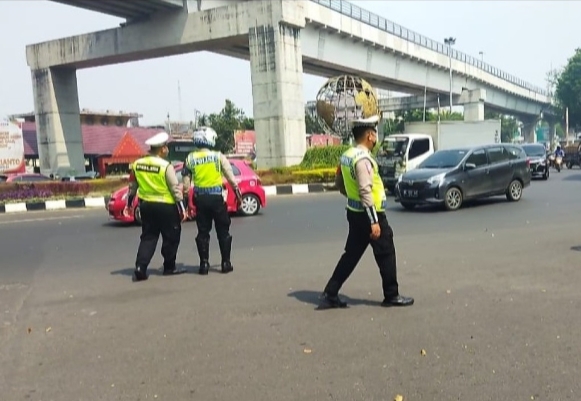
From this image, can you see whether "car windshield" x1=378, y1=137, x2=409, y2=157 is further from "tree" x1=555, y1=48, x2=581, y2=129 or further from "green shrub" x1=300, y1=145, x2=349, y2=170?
"tree" x1=555, y1=48, x2=581, y2=129

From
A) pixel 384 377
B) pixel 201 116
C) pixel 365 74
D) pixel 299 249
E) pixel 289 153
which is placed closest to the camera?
pixel 384 377

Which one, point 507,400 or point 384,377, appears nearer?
point 507,400

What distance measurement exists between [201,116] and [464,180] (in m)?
49.7

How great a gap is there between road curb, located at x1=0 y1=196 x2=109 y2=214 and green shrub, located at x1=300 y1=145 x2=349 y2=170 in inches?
327

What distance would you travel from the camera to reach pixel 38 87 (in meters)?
30.4

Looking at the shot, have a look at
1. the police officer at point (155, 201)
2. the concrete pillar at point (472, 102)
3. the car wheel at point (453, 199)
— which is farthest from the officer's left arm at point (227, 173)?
the concrete pillar at point (472, 102)

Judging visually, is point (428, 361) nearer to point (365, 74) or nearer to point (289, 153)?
point (289, 153)

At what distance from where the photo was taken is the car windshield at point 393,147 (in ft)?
56.2

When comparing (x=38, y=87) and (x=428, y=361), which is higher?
(x=38, y=87)

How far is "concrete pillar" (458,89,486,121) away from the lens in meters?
45.4

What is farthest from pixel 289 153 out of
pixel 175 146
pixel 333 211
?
pixel 333 211

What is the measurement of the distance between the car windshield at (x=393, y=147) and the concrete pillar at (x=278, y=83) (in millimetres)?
6759

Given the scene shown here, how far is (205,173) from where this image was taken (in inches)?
247

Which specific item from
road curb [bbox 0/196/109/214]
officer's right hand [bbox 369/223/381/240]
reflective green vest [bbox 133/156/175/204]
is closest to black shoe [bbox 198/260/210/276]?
reflective green vest [bbox 133/156/175/204]
